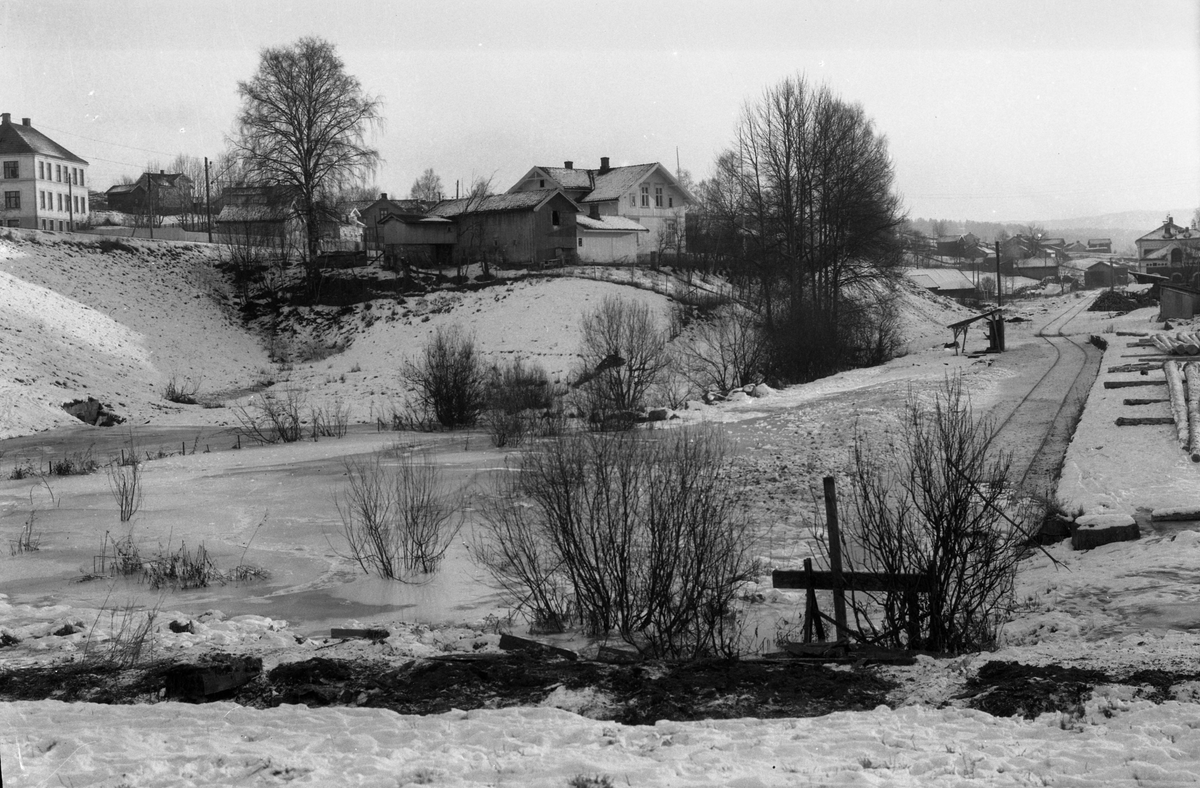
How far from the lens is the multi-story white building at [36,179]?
134ft

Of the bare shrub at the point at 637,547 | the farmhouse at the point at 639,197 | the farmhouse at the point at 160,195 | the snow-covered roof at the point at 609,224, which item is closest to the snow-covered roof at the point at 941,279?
the farmhouse at the point at 639,197

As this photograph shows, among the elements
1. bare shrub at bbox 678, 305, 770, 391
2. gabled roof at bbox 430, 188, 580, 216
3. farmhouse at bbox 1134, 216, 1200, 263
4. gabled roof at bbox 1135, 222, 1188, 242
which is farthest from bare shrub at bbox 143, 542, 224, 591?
gabled roof at bbox 1135, 222, 1188, 242

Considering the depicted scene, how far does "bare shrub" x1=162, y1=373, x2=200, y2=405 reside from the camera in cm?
3750

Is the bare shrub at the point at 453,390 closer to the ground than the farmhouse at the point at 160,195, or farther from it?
closer to the ground

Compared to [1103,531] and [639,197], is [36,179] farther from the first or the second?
[1103,531]

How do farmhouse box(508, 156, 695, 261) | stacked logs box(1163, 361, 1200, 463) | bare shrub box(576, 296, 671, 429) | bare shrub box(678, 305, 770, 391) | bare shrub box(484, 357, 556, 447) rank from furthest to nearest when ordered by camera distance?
1. farmhouse box(508, 156, 695, 261)
2. bare shrub box(678, 305, 770, 391)
3. bare shrub box(576, 296, 671, 429)
4. bare shrub box(484, 357, 556, 447)
5. stacked logs box(1163, 361, 1200, 463)

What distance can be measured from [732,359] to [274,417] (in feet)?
50.8

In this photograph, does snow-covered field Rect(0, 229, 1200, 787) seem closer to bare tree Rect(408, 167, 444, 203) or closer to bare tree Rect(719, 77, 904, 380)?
bare tree Rect(719, 77, 904, 380)

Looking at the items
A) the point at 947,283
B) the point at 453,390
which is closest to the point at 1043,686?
the point at 453,390

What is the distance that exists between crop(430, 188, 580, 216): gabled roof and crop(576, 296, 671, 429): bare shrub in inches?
805

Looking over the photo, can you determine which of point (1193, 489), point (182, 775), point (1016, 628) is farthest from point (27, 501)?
point (1193, 489)

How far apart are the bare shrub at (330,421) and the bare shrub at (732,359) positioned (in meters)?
11.5

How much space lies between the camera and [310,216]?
53.7 metres

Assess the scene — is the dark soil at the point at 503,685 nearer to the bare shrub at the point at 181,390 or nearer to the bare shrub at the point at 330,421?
the bare shrub at the point at 330,421
